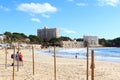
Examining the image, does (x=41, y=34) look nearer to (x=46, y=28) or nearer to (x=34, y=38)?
(x=46, y=28)

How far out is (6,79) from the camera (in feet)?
47.6

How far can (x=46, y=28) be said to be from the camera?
192250 millimetres

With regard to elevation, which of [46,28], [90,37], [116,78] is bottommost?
[116,78]

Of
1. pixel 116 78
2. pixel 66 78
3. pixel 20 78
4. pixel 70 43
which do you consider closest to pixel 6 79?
pixel 20 78

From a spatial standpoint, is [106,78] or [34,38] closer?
[106,78]

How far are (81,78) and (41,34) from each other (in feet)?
550

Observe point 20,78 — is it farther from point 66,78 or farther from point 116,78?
point 116,78

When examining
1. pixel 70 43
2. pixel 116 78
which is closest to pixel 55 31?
pixel 70 43

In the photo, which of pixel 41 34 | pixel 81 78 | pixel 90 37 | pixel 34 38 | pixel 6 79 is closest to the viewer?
pixel 90 37

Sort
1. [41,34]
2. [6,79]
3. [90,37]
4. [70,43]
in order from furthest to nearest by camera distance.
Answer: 1. [41,34]
2. [70,43]
3. [6,79]
4. [90,37]

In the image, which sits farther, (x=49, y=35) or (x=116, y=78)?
(x=49, y=35)

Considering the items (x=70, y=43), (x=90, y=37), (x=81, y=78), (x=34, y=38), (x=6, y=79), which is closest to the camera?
(x=90, y=37)

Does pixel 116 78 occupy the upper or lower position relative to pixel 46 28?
lower

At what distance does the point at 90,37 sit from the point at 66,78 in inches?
164
